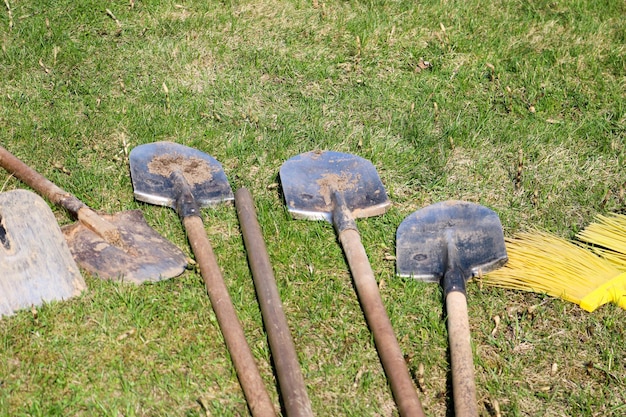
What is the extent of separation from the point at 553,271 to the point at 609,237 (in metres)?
0.44

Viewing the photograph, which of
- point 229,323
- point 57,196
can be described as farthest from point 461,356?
point 57,196

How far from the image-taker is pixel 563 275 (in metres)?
3.33

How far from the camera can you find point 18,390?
107 inches

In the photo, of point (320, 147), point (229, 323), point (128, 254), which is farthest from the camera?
point (320, 147)

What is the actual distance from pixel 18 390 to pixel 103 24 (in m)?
2.97

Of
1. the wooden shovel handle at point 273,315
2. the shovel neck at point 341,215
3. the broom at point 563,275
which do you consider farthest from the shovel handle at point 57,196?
the broom at point 563,275

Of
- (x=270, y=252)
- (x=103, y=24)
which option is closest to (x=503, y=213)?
(x=270, y=252)

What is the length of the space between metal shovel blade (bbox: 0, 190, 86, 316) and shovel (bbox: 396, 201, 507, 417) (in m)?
1.50

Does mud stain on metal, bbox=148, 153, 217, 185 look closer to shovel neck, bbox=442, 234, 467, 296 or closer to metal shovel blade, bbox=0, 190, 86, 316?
metal shovel blade, bbox=0, 190, 86, 316

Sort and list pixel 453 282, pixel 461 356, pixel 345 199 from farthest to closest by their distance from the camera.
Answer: pixel 345 199 → pixel 453 282 → pixel 461 356

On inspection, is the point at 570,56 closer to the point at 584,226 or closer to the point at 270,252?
the point at 584,226

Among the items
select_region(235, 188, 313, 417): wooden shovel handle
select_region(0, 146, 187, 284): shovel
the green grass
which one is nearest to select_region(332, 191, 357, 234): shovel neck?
the green grass

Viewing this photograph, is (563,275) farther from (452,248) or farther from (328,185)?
(328,185)

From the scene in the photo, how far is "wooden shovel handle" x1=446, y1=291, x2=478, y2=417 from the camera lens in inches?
104
